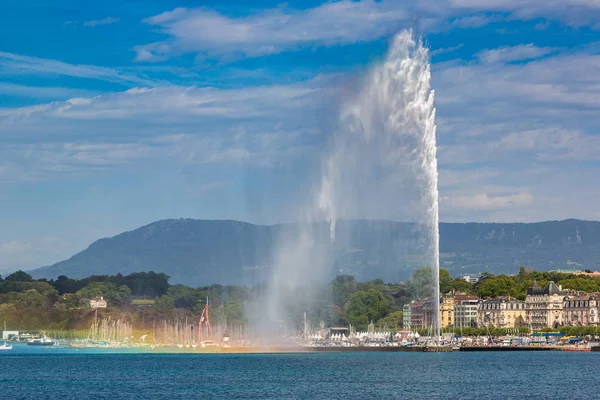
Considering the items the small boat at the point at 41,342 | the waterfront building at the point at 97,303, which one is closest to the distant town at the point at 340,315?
the waterfront building at the point at 97,303

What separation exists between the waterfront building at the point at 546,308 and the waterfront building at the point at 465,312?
30.0ft

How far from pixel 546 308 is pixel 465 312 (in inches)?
570

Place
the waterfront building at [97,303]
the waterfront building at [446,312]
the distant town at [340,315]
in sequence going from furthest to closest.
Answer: the waterfront building at [446,312], the waterfront building at [97,303], the distant town at [340,315]

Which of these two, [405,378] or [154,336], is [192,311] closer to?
[154,336]

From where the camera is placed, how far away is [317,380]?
2628 inches

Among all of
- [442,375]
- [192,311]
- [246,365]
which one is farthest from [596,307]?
[442,375]

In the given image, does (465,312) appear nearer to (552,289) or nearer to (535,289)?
(535,289)

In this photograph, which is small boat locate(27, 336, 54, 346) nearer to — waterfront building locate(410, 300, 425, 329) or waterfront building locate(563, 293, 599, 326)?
waterfront building locate(410, 300, 425, 329)

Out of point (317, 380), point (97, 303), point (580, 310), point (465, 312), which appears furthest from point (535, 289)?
point (317, 380)

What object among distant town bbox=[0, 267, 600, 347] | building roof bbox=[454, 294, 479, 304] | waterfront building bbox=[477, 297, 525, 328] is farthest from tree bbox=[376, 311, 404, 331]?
building roof bbox=[454, 294, 479, 304]

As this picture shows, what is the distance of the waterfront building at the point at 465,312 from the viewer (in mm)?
186875

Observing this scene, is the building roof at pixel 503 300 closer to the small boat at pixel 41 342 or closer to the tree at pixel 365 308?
the tree at pixel 365 308

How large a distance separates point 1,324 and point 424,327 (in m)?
75.7

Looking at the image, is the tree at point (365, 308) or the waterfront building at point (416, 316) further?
the waterfront building at point (416, 316)
